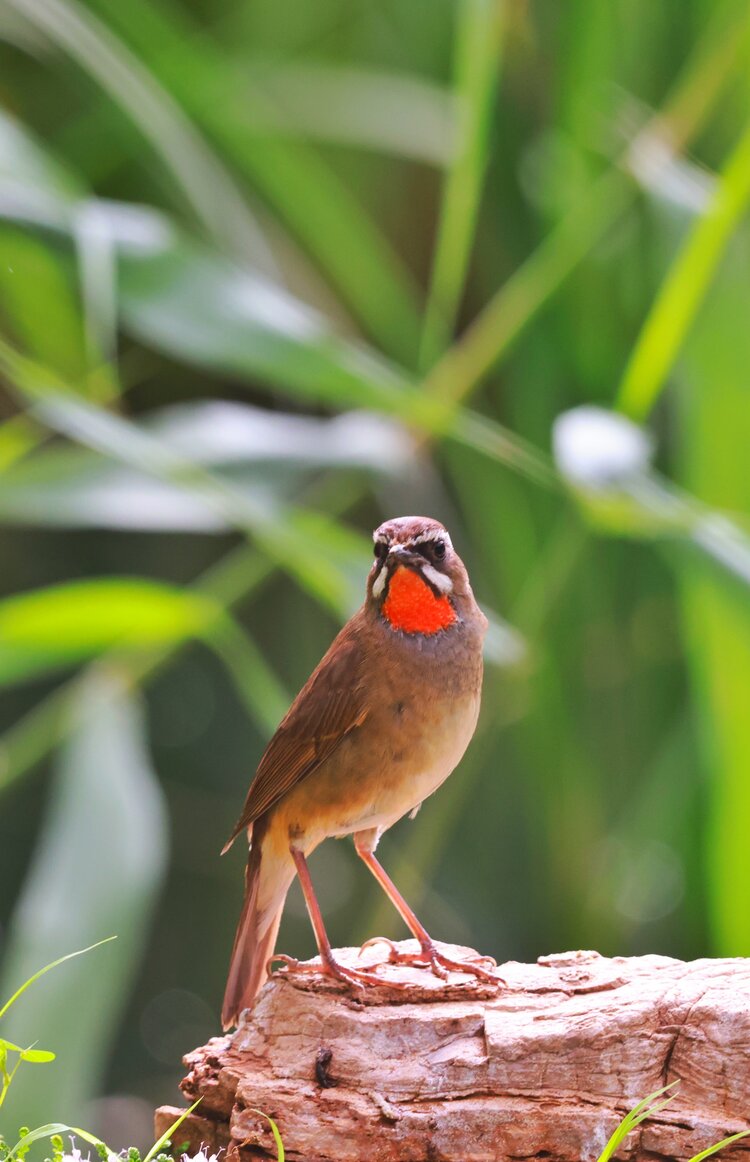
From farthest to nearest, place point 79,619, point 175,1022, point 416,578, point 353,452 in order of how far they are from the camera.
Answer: point 175,1022 → point 353,452 → point 79,619 → point 416,578

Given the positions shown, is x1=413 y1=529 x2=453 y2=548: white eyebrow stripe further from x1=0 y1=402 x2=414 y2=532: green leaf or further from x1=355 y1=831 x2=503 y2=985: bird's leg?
x1=0 y1=402 x2=414 y2=532: green leaf

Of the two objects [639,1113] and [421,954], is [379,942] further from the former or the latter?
[639,1113]

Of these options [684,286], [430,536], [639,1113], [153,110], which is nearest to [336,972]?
[639,1113]

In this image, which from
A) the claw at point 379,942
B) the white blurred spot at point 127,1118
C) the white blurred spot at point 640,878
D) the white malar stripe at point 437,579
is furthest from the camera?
the white blurred spot at point 127,1118

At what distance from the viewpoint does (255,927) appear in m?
2.39

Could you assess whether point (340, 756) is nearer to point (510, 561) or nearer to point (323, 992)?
point (323, 992)

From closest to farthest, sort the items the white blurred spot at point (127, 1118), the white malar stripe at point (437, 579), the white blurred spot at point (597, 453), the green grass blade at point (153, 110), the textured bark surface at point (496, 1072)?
the textured bark surface at point (496, 1072), the white malar stripe at point (437, 579), the white blurred spot at point (597, 453), the green grass blade at point (153, 110), the white blurred spot at point (127, 1118)

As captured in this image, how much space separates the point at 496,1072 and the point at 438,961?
1.41 feet

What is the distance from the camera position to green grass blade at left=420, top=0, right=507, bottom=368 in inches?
125

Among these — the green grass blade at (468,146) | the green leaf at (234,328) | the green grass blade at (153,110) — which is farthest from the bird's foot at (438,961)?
the green grass blade at (153,110)

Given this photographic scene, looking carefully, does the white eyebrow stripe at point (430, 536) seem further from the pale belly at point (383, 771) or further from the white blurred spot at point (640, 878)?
the white blurred spot at point (640, 878)

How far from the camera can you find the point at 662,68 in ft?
13.5

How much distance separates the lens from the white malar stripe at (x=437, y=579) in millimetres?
2297

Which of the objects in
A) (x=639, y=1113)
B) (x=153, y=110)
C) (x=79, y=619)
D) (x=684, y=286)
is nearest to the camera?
(x=639, y=1113)
